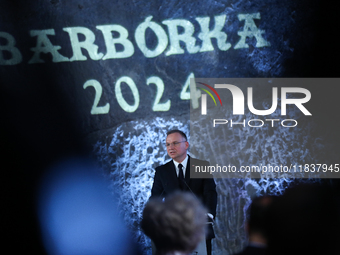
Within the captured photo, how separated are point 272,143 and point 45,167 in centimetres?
215

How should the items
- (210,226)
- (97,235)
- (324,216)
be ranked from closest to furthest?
1. (324,216)
2. (210,226)
3. (97,235)

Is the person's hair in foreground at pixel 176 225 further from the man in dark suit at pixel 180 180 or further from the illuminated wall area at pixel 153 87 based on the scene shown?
the illuminated wall area at pixel 153 87

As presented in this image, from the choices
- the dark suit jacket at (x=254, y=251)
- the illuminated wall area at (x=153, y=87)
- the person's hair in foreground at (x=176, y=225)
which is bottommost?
the dark suit jacket at (x=254, y=251)

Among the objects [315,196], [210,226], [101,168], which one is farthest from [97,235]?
[315,196]

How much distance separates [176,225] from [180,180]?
156cm

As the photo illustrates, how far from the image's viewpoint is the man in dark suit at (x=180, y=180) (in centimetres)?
243

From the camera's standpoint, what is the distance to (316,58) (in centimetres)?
305

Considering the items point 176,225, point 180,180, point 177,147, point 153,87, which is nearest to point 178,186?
point 180,180

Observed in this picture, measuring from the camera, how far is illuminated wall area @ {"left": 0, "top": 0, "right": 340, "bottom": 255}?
3.05 metres

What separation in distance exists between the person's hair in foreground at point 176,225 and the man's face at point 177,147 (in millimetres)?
1623

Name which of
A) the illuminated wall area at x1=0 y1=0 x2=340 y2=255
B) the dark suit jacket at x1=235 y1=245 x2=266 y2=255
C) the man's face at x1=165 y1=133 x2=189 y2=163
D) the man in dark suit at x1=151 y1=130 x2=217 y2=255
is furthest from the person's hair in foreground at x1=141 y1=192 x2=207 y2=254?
the illuminated wall area at x1=0 y1=0 x2=340 y2=255

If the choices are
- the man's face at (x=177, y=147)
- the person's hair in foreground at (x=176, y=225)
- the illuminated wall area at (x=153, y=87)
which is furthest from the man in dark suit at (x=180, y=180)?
the person's hair in foreground at (x=176, y=225)

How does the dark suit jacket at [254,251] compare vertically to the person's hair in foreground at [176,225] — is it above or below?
below

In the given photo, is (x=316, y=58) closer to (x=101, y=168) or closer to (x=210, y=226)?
(x=210, y=226)
